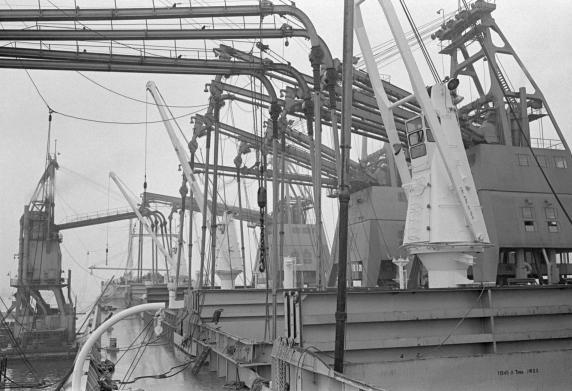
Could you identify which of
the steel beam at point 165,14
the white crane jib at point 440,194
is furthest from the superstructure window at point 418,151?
the steel beam at point 165,14

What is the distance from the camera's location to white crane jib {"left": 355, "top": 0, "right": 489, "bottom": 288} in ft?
52.9

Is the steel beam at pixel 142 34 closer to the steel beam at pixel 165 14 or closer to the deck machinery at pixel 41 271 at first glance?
the steel beam at pixel 165 14

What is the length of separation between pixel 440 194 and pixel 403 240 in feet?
8.47

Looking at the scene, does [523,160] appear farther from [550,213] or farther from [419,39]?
[419,39]

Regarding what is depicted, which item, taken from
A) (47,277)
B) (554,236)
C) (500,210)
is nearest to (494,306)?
(500,210)

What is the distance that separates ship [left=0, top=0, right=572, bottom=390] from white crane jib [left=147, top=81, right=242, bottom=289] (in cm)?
12

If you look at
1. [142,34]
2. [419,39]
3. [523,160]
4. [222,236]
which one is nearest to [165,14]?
Answer: [142,34]

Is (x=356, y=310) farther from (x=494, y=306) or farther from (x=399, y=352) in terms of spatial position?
(x=494, y=306)

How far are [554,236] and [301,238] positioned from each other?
3092cm

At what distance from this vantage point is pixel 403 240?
18.4 m

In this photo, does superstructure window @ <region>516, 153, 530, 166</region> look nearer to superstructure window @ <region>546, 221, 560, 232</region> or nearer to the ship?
the ship

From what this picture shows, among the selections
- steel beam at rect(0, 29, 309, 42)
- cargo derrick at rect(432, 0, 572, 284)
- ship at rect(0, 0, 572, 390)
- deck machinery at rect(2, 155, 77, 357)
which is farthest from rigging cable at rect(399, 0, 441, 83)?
Result: deck machinery at rect(2, 155, 77, 357)

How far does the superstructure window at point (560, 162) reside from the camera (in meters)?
32.2

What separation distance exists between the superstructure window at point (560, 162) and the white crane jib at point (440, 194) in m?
18.9
